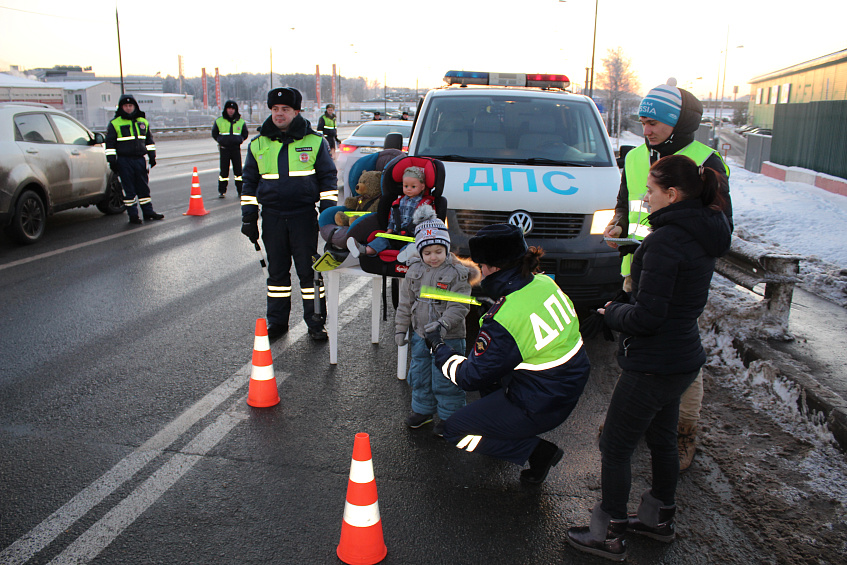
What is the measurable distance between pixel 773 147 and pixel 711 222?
22263 millimetres

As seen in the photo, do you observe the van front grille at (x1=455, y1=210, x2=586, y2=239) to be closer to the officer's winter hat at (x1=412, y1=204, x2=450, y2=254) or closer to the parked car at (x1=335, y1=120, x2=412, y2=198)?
the officer's winter hat at (x1=412, y1=204, x2=450, y2=254)

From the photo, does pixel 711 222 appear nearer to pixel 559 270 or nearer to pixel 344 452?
pixel 344 452

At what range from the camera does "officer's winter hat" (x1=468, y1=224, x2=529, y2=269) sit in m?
3.22

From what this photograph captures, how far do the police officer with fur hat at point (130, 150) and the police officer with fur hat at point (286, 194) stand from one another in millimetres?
6198

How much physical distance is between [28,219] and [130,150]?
86.6 inches

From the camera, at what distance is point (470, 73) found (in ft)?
26.6

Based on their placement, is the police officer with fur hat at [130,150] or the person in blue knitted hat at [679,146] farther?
the police officer with fur hat at [130,150]

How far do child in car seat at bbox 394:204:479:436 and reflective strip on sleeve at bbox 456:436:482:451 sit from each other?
49cm

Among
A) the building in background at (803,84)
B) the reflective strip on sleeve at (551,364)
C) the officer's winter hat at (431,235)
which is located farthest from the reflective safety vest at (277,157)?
the building in background at (803,84)

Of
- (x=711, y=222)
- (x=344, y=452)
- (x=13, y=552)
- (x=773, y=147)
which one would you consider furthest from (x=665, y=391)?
(x=773, y=147)

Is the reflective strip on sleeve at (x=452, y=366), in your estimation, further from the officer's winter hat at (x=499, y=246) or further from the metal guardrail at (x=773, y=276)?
the metal guardrail at (x=773, y=276)

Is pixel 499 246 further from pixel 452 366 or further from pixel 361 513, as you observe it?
pixel 361 513

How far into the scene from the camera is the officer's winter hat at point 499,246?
10.6ft

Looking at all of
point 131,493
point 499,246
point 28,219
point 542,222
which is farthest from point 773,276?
point 28,219
